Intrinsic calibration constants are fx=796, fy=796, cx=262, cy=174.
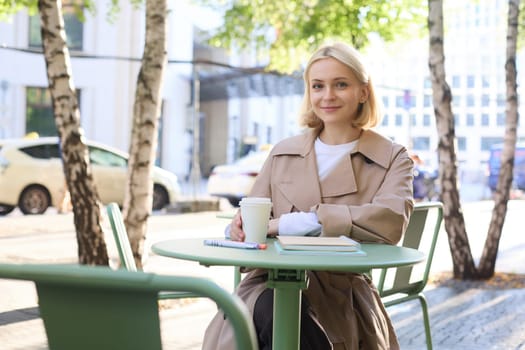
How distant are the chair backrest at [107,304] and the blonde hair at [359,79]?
193 cm

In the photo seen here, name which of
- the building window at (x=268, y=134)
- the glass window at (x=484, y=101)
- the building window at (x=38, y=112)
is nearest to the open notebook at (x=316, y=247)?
the building window at (x=38, y=112)

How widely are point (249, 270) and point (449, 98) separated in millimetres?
5352

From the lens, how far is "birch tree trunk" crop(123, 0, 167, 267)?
20.8 ft

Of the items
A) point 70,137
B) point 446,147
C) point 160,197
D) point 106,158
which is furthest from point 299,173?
point 160,197

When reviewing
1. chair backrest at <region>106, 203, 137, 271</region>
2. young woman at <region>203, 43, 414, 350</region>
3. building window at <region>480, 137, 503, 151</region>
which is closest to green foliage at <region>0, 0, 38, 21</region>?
chair backrest at <region>106, 203, 137, 271</region>

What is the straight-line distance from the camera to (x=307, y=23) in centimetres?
1461

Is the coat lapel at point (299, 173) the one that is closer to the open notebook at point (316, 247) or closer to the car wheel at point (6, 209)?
the open notebook at point (316, 247)

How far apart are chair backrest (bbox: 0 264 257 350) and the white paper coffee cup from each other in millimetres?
1247

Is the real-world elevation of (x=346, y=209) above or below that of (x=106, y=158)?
above

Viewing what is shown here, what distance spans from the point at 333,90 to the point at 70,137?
11.1 ft

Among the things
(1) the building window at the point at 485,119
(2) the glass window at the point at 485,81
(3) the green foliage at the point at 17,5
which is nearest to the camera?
(3) the green foliage at the point at 17,5

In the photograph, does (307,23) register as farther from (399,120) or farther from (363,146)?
(399,120)

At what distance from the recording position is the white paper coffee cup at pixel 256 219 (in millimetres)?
2650

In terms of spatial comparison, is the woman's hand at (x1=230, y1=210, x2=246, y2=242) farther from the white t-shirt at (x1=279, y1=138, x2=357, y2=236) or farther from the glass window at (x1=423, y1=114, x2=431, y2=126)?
the glass window at (x1=423, y1=114, x2=431, y2=126)
